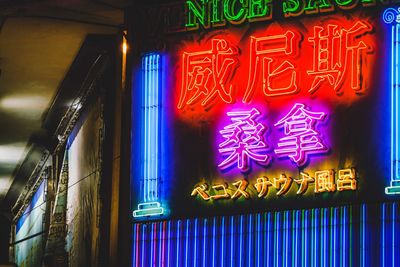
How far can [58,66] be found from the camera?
1616 centimetres

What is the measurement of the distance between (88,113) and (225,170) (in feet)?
15.2

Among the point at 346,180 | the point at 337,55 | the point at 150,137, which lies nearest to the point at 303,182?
the point at 346,180

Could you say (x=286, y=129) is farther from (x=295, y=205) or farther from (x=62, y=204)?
(x=62, y=204)

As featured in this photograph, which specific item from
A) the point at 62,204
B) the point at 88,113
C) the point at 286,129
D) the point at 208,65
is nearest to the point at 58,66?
the point at 88,113

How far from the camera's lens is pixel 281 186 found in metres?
11.6

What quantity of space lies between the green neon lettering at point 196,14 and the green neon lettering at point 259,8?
1.95 ft

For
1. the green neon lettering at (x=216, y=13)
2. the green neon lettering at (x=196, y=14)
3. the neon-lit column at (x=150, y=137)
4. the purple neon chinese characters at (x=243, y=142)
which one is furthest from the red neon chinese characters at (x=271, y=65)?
the neon-lit column at (x=150, y=137)

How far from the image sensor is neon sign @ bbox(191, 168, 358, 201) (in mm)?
11250

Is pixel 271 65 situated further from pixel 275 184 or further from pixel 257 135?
pixel 275 184

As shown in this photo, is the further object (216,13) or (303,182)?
(216,13)

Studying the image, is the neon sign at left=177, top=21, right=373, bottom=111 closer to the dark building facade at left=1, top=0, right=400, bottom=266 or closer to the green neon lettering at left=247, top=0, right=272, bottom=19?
the dark building facade at left=1, top=0, right=400, bottom=266

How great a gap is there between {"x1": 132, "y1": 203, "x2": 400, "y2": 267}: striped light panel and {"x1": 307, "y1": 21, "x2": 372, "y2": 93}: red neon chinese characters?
1.38m

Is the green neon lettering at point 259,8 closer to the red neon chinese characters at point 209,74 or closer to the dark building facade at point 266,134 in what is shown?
the dark building facade at point 266,134

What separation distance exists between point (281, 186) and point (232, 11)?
88.2 inches
